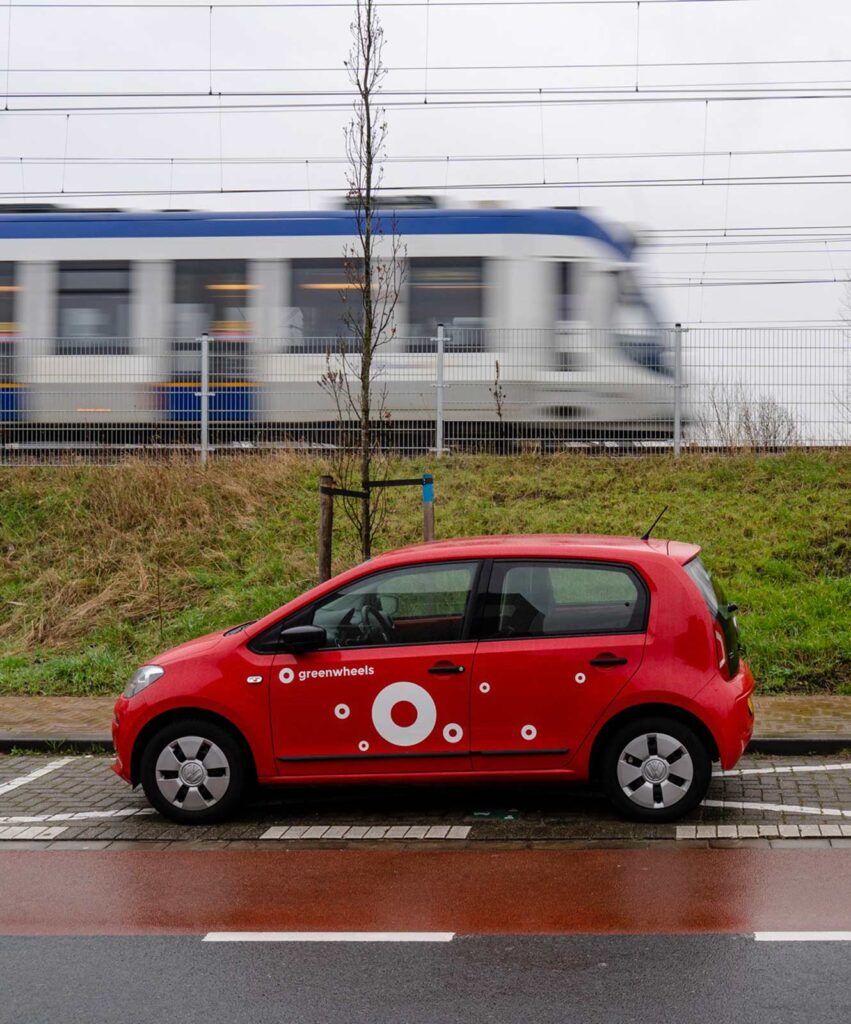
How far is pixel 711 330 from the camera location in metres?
15.7

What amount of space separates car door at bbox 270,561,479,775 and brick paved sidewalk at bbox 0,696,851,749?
106 inches

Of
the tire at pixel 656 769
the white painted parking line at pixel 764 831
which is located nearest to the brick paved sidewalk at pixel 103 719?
the white painted parking line at pixel 764 831

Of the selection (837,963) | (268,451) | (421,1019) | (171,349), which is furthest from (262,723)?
(171,349)

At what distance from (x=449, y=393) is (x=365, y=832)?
10.7 metres

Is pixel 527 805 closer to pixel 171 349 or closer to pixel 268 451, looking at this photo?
pixel 268 451

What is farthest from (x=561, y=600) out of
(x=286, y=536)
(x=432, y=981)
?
(x=286, y=536)

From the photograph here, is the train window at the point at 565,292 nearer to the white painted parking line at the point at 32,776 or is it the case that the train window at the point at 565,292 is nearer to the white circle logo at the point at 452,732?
the white painted parking line at the point at 32,776

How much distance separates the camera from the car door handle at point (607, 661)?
6.39 metres

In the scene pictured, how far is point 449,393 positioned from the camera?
661 inches

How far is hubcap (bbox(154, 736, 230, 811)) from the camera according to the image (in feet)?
22.0

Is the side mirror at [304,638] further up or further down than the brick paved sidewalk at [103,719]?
further up

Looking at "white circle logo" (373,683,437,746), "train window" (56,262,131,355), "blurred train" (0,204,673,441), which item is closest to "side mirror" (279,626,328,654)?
"white circle logo" (373,683,437,746)

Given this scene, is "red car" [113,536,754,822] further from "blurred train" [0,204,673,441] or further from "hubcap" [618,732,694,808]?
"blurred train" [0,204,673,441]

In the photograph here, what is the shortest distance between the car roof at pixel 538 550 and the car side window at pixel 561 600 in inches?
3.0
